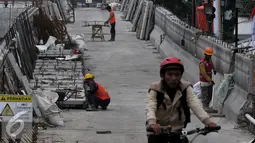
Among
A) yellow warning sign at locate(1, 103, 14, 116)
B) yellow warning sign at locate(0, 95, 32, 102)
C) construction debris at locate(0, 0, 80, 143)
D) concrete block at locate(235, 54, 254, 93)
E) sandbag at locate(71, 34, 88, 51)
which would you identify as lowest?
sandbag at locate(71, 34, 88, 51)

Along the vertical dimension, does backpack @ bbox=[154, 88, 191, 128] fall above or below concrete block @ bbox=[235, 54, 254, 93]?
above

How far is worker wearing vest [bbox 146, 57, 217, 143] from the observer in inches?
300

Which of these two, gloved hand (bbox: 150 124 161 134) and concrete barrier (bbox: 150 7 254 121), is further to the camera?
concrete barrier (bbox: 150 7 254 121)

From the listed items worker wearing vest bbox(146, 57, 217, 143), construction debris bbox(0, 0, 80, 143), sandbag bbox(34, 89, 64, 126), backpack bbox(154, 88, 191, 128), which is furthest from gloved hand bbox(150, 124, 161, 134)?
sandbag bbox(34, 89, 64, 126)

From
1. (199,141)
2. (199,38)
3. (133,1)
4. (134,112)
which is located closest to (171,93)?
(199,141)

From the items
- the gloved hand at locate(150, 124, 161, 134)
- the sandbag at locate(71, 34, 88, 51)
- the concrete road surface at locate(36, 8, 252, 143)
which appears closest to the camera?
the gloved hand at locate(150, 124, 161, 134)

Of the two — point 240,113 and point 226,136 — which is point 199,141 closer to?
point 226,136

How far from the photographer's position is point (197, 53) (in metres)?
23.4

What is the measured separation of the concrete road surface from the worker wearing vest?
590 centimetres

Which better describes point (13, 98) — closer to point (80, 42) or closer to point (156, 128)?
point (156, 128)

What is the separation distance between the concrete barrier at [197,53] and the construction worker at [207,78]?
466 millimetres

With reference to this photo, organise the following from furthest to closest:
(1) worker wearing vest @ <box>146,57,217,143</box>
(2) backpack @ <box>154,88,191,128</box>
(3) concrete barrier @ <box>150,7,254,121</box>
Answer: (3) concrete barrier @ <box>150,7,254,121</box> → (2) backpack @ <box>154,88,191,128</box> → (1) worker wearing vest @ <box>146,57,217,143</box>

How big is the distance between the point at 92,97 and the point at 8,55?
230 centimetres

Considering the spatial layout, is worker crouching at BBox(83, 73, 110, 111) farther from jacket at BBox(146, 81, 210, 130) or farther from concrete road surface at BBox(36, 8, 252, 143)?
jacket at BBox(146, 81, 210, 130)
